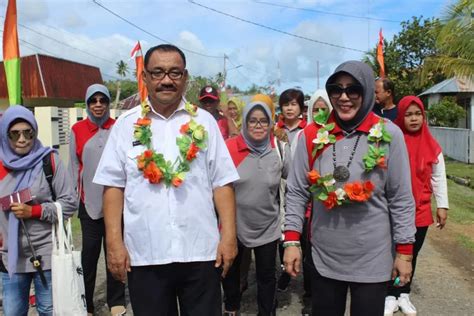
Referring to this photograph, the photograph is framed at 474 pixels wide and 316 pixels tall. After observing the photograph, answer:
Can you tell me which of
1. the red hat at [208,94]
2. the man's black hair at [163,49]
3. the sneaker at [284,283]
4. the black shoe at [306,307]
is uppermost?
the red hat at [208,94]

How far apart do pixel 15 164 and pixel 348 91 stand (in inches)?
86.4

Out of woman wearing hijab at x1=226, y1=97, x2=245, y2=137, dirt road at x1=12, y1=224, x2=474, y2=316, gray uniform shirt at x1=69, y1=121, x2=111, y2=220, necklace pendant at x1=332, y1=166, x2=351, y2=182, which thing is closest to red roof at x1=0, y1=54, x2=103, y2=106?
woman wearing hijab at x1=226, y1=97, x2=245, y2=137

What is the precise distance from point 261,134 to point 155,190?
1.70 m

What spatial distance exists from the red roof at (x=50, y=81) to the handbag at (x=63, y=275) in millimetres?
27631

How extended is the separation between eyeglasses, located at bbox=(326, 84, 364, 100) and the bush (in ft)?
70.4

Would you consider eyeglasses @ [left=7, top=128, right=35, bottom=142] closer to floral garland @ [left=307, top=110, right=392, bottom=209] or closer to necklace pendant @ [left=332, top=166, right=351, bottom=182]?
floral garland @ [left=307, top=110, right=392, bottom=209]

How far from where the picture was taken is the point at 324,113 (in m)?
2.91

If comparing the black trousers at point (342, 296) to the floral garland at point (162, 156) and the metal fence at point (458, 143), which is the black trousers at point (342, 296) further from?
the metal fence at point (458, 143)

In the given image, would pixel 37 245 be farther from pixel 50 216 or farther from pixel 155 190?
pixel 155 190

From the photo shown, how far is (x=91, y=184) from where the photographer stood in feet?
13.6

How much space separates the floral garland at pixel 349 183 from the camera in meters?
2.55

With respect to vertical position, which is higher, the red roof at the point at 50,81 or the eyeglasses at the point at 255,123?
the red roof at the point at 50,81

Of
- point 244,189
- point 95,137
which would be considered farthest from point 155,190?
point 95,137

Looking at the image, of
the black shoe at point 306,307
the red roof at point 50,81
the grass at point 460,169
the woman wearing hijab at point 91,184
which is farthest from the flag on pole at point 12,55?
the red roof at point 50,81
